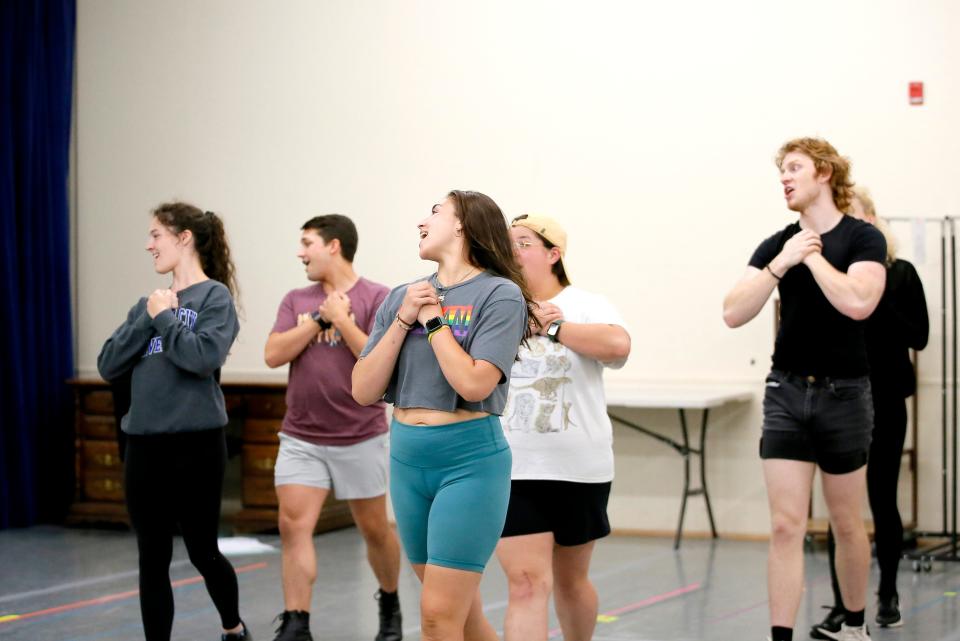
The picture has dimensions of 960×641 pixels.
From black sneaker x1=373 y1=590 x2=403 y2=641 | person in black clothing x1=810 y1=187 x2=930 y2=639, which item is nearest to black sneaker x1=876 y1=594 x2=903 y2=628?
person in black clothing x1=810 y1=187 x2=930 y2=639

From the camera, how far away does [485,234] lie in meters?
2.86

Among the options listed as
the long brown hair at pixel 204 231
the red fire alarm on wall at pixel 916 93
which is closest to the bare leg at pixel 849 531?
the long brown hair at pixel 204 231

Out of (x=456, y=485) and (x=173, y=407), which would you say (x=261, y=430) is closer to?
(x=173, y=407)

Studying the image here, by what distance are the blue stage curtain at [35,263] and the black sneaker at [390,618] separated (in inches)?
146

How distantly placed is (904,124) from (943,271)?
82 cm

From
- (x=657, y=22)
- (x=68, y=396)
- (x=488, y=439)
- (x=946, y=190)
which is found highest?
(x=657, y=22)

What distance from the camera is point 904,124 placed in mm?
6250

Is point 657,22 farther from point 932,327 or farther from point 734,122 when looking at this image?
point 932,327

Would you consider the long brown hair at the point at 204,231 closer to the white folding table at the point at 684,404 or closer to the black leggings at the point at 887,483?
the black leggings at the point at 887,483

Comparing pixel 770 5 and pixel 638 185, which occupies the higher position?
pixel 770 5

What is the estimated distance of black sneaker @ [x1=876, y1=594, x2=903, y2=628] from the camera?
4.50m

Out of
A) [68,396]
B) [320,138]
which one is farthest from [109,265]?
[320,138]

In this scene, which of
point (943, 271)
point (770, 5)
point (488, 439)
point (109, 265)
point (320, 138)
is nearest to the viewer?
point (488, 439)

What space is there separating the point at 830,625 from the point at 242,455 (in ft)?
12.3
